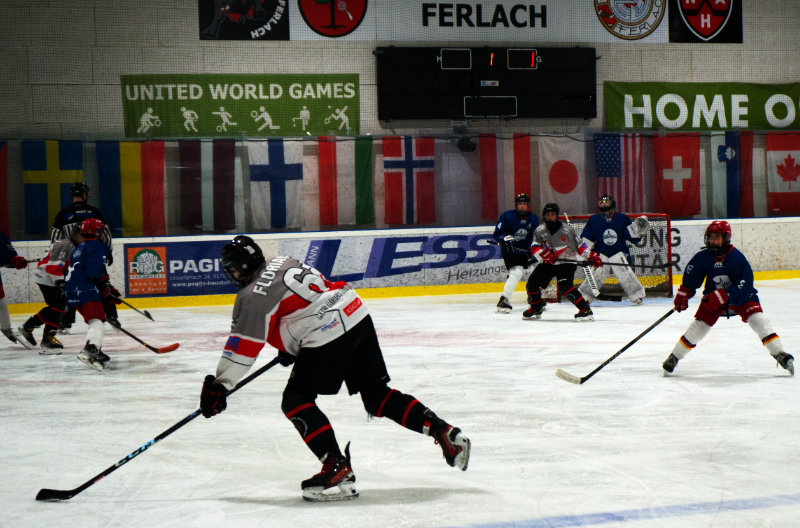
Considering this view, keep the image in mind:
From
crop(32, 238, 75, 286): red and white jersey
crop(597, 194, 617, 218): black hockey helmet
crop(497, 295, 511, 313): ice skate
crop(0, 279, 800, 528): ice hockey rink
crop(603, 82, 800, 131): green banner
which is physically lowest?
crop(0, 279, 800, 528): ice hockey rink

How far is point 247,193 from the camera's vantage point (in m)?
12.2

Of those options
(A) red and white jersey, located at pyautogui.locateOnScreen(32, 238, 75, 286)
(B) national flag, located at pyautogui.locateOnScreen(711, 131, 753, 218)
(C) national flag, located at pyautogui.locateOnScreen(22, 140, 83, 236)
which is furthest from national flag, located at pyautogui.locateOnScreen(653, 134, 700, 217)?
(A) red and white jersey, located at pyautogui.locateOnScreen(32, 238, 75, 286)

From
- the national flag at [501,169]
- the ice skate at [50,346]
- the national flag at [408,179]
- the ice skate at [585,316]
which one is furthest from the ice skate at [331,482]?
the national flag at [501,169]

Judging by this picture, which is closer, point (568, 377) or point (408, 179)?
point (568, 377)

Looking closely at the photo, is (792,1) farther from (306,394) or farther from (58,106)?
(306,394)

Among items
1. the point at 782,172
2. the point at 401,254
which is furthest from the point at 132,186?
the point at 782,172

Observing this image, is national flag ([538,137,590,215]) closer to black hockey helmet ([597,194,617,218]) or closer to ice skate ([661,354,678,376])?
black hockey helmet ([597,194,617,218])

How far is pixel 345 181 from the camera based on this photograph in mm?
12539

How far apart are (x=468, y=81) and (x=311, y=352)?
9.28 metres

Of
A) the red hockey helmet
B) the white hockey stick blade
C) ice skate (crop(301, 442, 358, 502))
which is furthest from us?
the red hockey helmet

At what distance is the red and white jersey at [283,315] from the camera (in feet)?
11.4

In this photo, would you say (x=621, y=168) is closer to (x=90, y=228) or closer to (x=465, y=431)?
(x=90, y=228)

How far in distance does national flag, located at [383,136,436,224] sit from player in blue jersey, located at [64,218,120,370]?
621 centimetres

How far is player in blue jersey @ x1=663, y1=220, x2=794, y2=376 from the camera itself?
5781 millimetres
